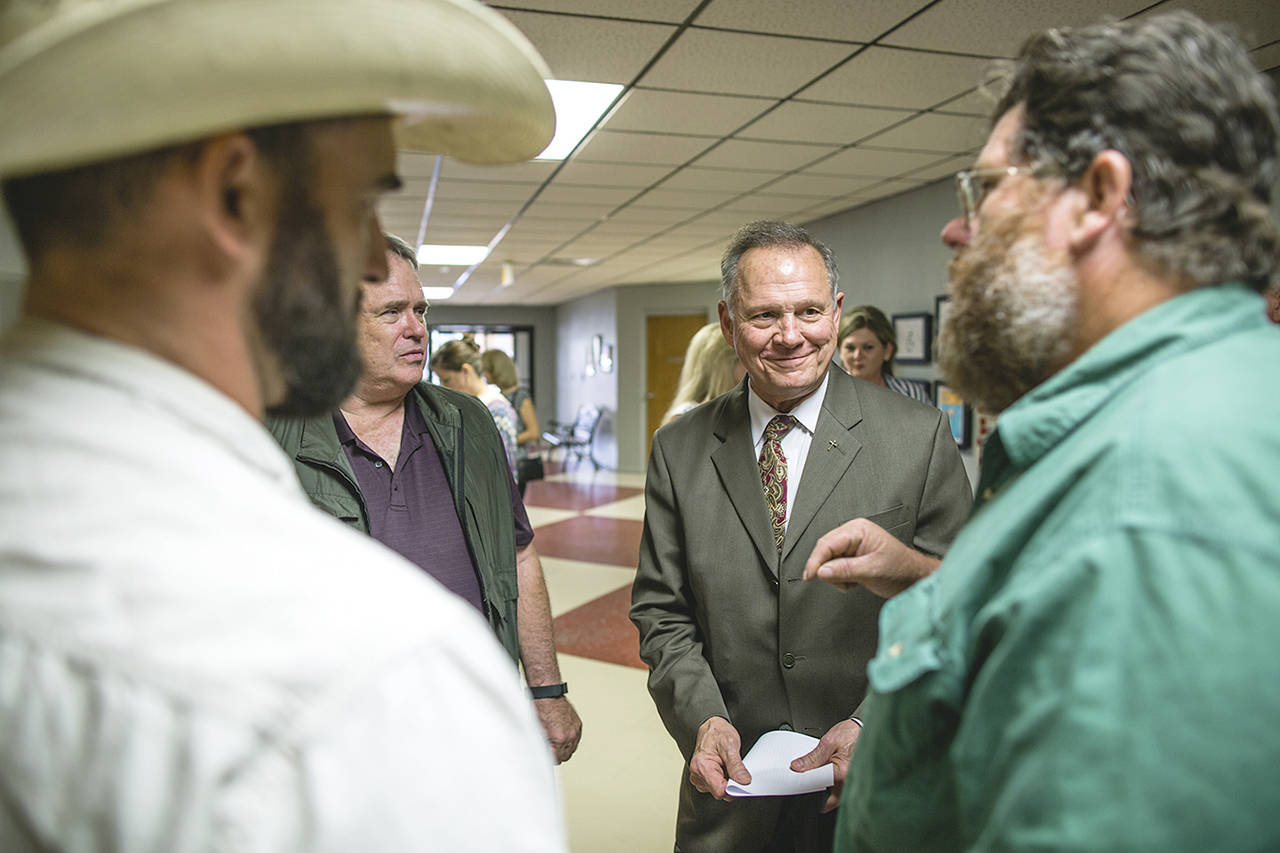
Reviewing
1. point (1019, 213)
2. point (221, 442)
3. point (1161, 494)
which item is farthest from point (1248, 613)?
point (221, 442)

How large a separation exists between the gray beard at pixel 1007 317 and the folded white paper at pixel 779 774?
0.71 m

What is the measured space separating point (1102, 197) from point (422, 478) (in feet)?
4.21

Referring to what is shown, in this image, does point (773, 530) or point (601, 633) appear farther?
point (601, 633)

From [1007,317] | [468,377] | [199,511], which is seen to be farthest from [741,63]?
[199,511]

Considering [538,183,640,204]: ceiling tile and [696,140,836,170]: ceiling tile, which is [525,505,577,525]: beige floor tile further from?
[696,140,836,170]: ceiling tile

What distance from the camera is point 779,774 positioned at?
130 centimetres

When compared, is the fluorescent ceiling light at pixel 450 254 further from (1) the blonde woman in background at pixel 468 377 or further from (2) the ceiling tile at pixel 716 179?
(1) the blonde woman in background at pixel 468 377

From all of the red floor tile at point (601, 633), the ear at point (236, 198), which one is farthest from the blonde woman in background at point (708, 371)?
the ear at point (236, 198)

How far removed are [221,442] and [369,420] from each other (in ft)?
4.00

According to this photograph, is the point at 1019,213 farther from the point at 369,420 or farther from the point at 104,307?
the point at 369,420

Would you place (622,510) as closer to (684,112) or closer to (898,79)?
(684,112)

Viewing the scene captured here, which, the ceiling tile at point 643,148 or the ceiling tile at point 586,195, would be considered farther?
the ceiling tile at point 586,195

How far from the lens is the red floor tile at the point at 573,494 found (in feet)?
28.8

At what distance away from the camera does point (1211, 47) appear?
73 cm
